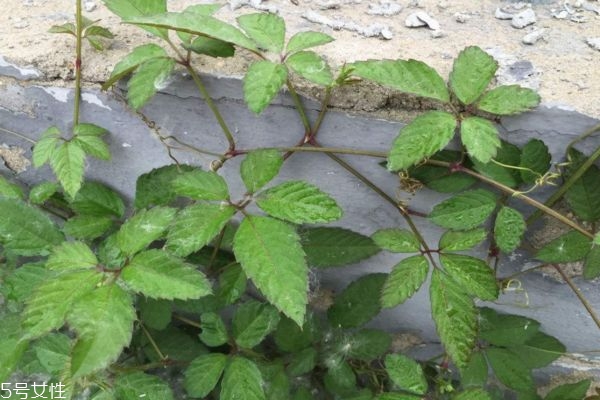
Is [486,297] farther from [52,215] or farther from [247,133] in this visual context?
[52,215]

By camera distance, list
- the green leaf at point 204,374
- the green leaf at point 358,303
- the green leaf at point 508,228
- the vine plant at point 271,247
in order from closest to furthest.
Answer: the vine plant at point 271,247
the green leaf at point 508,228
the green leaf at point 204,374
the green leaf at point 358,303

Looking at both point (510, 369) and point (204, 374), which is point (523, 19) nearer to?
point (510, 369)

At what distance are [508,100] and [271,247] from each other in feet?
1.54

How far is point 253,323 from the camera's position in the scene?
1.35m

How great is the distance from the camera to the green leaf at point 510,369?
136cm

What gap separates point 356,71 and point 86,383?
75 cm

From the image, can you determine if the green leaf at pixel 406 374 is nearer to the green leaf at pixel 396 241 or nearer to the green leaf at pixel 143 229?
the green leaf at pixel 396 241

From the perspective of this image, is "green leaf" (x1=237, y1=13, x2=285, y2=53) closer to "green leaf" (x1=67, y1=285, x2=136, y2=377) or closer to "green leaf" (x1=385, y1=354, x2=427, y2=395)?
"green leaf" (x1=67, y1=285, x2=136, y2=377)

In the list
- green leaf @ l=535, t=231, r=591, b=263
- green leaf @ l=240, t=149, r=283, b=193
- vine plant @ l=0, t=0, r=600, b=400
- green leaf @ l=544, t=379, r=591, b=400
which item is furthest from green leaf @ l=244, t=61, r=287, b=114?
green leaf @ l=544, t=379, r=591, b=400

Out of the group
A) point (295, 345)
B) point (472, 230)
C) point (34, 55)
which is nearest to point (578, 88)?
point (472, 230)

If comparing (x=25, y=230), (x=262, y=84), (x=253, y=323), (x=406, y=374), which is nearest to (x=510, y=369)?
(x=406, y=374)

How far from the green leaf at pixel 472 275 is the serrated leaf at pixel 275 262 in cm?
27

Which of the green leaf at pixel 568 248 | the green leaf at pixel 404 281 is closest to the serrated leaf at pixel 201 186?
the green leaf at pixel 404 281

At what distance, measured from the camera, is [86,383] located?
4.05 ft
